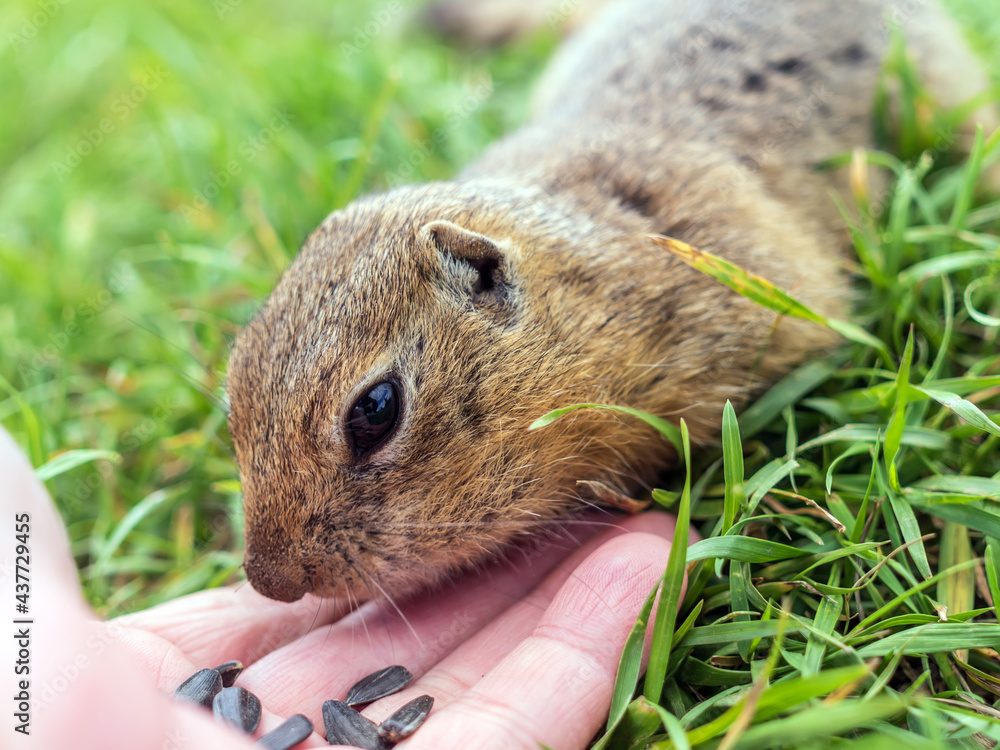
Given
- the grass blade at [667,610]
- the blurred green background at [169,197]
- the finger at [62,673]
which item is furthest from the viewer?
the blurred green background at [169,197]

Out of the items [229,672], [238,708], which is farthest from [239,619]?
[238,708]

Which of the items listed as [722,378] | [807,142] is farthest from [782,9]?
[722,378]

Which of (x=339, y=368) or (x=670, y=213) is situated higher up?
(x=339, y=368)

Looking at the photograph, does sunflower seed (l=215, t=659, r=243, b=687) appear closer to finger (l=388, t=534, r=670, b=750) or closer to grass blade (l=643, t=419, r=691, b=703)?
finger (l=388, t=534, r=670, b=750)

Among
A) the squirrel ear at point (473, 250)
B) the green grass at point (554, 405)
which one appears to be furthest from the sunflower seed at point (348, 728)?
the squirrel ear at point (473, 250)

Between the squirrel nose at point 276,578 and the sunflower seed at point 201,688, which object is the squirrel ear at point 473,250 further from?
the sunflower seed at point 201,688

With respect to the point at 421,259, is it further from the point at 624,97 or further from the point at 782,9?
the point at 782,9
